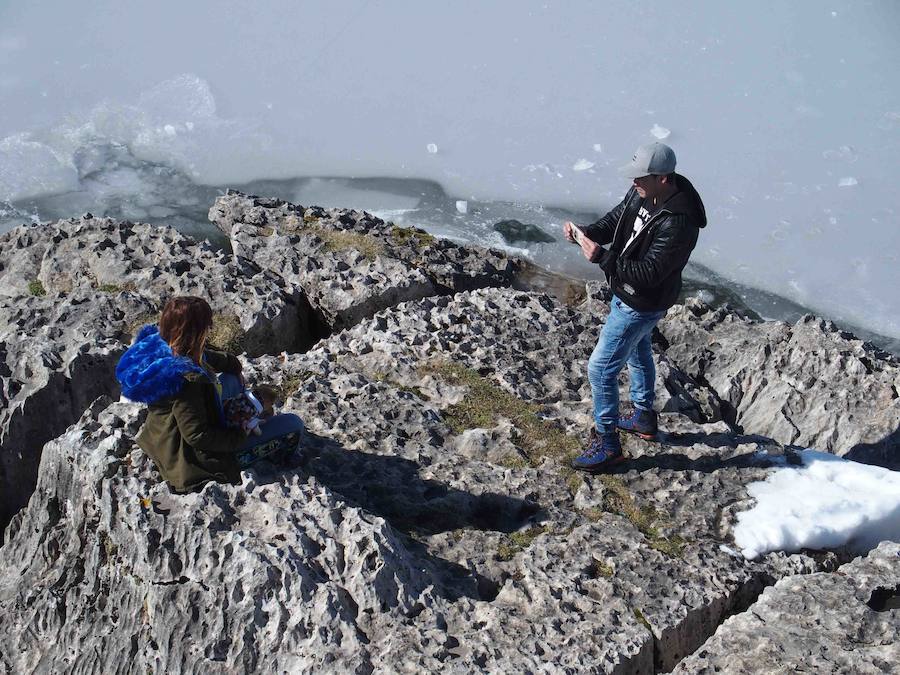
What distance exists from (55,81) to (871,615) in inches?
833

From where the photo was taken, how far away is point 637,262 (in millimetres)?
7500

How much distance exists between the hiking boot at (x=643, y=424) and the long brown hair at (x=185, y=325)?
3979 mm

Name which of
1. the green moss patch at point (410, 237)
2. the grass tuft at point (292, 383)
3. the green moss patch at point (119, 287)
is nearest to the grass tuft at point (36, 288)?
the green moss patch at point (119, 287)

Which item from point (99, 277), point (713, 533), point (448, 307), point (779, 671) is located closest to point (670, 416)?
point (713, 533)

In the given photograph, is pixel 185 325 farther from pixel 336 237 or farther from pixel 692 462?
pixel 336 237

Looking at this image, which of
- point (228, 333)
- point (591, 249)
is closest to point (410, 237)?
point (228, 333)

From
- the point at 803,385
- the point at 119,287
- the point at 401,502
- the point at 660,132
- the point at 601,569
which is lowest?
the point at 119,287

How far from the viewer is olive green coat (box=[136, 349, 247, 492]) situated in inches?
265

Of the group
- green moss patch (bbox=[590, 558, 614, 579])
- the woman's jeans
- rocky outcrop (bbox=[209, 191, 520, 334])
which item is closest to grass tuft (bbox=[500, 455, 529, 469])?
green moss patch (bbox=[590, 558, 614, 579])

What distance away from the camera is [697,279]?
1719 cm

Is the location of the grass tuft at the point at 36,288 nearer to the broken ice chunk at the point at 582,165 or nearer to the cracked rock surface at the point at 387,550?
the cracked rock surface at the point at 387,550

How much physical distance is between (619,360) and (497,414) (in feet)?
5.99

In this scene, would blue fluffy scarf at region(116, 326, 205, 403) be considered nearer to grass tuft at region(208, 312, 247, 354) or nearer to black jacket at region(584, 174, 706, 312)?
black jacket at region(584, 174, 706, 312)

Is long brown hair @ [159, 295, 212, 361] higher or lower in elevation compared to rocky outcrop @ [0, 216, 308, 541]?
higher
